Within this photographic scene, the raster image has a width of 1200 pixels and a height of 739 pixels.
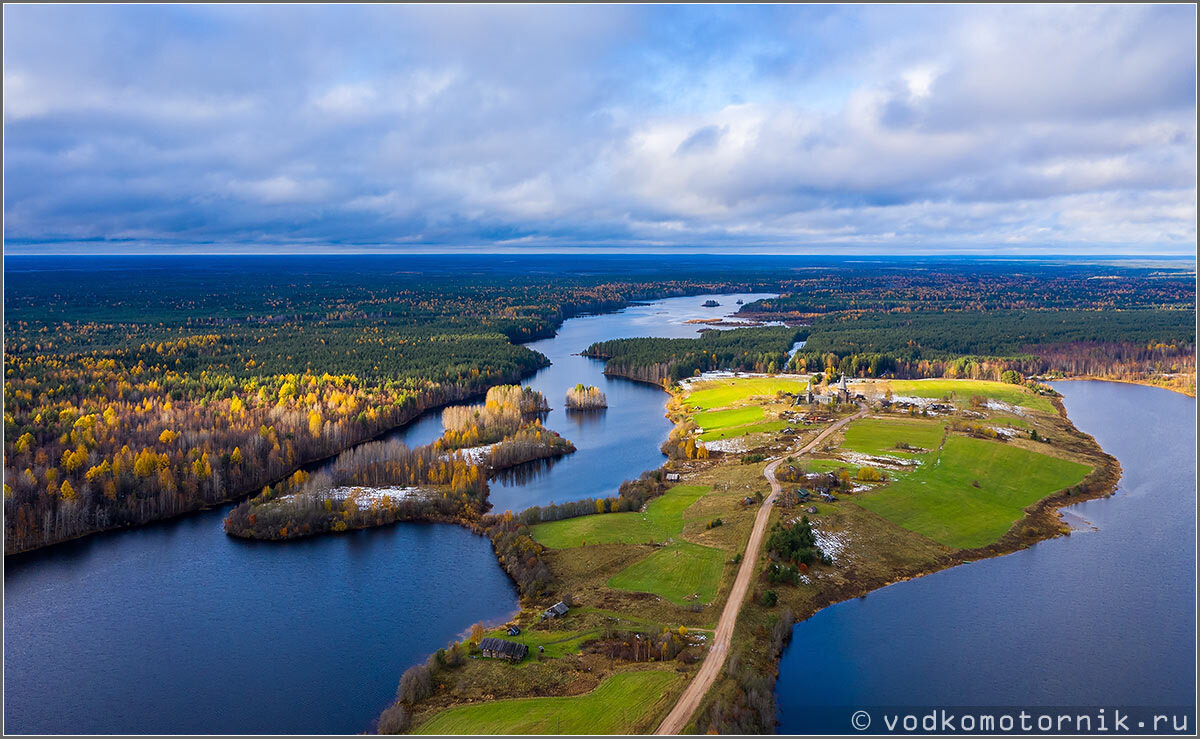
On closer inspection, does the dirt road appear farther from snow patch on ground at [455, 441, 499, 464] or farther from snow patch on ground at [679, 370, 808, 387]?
snow patch on ground at [679, 370, 808, 387]

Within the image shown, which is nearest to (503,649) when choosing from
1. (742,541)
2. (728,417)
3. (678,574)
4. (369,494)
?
(678,574)

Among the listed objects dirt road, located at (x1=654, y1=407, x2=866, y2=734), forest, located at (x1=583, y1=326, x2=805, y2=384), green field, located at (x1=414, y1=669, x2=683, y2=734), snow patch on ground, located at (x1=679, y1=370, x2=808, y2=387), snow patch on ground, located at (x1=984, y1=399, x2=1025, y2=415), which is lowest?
green field, located at (x1=414, y1=669, x2=683, y2=734)

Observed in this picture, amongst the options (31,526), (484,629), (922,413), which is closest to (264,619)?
(484,629)

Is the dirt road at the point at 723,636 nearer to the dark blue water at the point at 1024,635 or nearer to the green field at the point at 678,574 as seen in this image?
the green field at the point at 678,574

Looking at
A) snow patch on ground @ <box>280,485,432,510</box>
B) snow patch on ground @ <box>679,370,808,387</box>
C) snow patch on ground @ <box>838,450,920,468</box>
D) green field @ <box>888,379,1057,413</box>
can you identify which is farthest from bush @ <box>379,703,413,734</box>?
snow patch on ground @ <box>679,370,808,387</box>

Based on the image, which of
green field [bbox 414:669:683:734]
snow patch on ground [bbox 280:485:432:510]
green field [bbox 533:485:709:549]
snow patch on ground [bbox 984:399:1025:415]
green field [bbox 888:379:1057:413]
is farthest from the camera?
green field [bbox 888:379:1057:413]

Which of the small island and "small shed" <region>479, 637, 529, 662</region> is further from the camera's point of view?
the small island

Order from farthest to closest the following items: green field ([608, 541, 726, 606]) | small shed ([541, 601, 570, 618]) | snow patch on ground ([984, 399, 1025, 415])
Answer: snow patch on ground ([984, 399, 1025, 415]) → green field ([608, 541, 726, 606]) → small shed ([541, 601, 570, 618])

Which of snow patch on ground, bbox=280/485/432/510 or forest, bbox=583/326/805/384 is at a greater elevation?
forest, bbox=583/326/805/384
